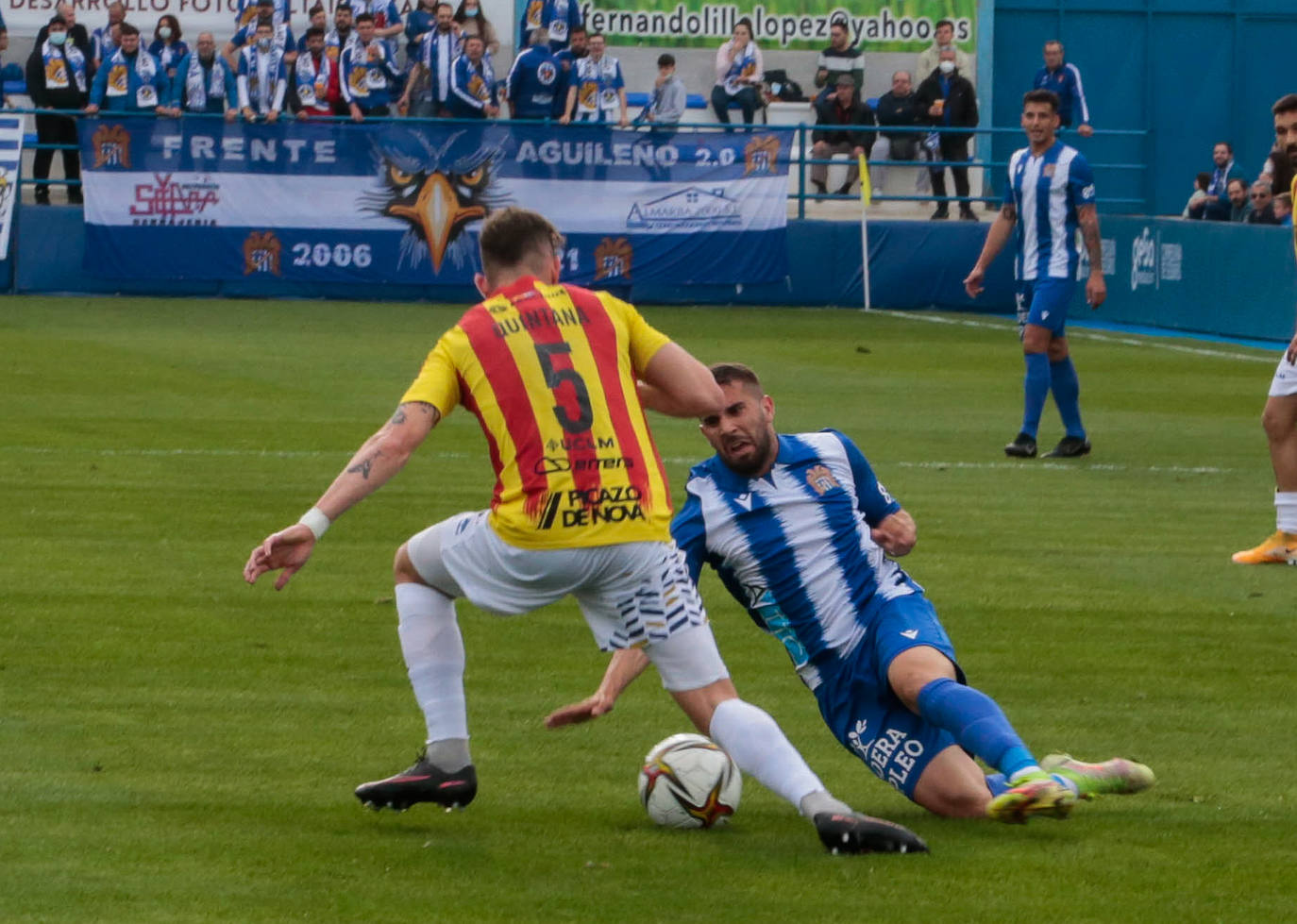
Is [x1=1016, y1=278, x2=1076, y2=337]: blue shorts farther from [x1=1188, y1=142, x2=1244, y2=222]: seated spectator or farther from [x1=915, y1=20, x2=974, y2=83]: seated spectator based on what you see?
[x1=915, y1=20, x2=974, y2=83]: seated spectator

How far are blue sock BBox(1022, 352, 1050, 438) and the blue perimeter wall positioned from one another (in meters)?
9.82

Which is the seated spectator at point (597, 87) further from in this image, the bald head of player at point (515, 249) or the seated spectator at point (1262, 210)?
the bald head of player at point (515, 249)

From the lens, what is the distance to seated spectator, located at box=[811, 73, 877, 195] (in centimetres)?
2858

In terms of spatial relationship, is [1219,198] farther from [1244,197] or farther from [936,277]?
[936,277]

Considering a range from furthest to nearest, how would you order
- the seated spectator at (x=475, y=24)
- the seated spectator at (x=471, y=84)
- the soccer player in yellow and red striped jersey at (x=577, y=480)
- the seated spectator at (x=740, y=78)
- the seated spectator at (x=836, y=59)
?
the seated spectator at (x=836, y=59) → the seated spectator at (x=740, y=78) → the seated spectator at (x=475, y=24) → the seated spectator at (x=471, y=84) → the soccer player in yellow and red striped jersey at (x=577, y=480)

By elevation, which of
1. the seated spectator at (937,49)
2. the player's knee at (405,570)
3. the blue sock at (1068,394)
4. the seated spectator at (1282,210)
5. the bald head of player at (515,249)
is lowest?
the blue sock at (1068,394)

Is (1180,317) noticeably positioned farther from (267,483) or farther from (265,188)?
(267,483)

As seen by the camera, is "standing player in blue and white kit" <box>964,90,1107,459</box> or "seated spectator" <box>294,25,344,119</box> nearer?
"standing player in blue and white kit" <box>964,90,1107,459</box>

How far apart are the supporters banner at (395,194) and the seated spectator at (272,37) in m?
1.27

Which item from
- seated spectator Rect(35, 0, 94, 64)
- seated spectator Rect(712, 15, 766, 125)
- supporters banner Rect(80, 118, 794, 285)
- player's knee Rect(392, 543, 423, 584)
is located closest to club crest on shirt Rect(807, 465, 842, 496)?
player's knee Rect(392, 543, 423, 584)

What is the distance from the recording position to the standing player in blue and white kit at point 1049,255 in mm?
13961

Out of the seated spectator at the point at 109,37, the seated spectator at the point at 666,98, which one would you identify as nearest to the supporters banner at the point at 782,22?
the seated spectator at the point at 666,98

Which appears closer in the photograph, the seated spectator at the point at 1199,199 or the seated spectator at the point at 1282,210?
the seated spectator at the point at 1282,210

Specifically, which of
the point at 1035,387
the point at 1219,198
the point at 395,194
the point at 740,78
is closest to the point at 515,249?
the point at 1035,387
